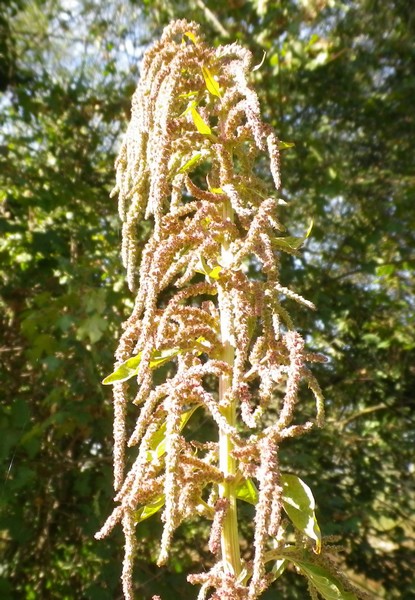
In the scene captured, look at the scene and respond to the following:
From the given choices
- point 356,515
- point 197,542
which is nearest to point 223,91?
point 197,542

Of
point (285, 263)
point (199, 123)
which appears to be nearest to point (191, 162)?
point (199, 123)

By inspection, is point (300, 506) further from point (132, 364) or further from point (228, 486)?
point (132, 364)

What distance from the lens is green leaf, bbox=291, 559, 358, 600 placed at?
0.89 meters

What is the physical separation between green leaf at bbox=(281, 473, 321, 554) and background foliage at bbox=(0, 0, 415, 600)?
188cm

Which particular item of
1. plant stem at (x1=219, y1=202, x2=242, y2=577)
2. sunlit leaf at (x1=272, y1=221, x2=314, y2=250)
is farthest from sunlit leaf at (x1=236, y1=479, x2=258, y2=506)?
sunlit leaf at (x1=272, y1=221, x2=314, y2=250)

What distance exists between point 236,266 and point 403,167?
3.49 meters

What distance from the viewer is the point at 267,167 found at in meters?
3.89

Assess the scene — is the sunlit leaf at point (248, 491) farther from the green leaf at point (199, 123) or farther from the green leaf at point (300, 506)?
the green leaf at point (199, 123)

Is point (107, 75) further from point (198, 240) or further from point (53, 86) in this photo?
point (198, 240)

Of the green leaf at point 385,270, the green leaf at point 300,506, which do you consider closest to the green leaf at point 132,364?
the green leaf at point 300,506

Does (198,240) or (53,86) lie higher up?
(53,86)

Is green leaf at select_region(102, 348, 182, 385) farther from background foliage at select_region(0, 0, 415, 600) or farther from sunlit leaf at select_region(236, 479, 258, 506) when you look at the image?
background foliage at select_region(0, 0, 415, 600)

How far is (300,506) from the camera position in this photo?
2.85ft

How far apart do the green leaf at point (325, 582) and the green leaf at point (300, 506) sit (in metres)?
0.08
